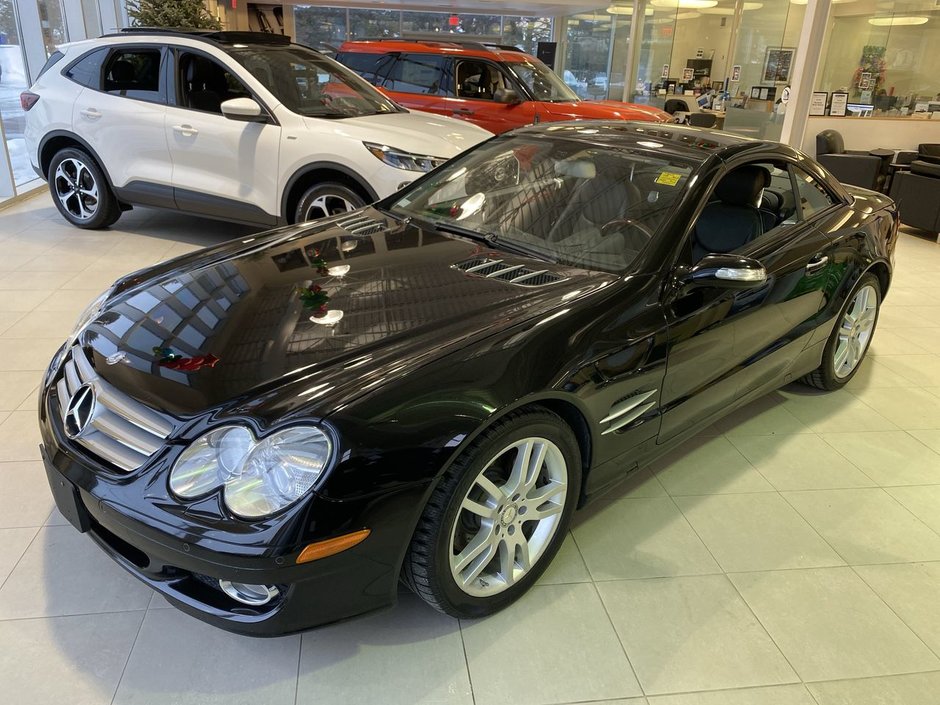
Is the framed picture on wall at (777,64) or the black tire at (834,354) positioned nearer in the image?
the black tire at (834,354)

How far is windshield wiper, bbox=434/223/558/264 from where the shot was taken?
245 cm

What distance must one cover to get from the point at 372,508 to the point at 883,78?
11.6 metres

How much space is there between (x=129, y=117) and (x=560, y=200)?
13.5ft

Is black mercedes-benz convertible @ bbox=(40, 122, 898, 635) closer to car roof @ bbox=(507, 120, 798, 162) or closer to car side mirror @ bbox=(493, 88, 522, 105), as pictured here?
car roof @ bbox=(507, 120, 798, 162)

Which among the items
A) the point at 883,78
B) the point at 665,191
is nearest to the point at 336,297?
the point at 665,191

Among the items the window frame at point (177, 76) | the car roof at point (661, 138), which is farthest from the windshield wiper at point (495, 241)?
the window frame at point (177, 76)

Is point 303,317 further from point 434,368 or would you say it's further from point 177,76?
point 177,76

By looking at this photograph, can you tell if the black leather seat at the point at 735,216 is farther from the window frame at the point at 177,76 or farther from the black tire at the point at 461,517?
the window frame at the point at 177,76

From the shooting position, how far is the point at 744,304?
2574 mm

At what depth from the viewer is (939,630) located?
2129mm

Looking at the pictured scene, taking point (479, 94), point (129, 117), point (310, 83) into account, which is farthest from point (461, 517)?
point (479, 94)

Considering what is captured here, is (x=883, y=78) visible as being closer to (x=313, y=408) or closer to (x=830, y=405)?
(x=830, y=405)

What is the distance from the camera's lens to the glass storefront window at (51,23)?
7635 mm

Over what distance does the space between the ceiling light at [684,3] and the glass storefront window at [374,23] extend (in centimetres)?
696
